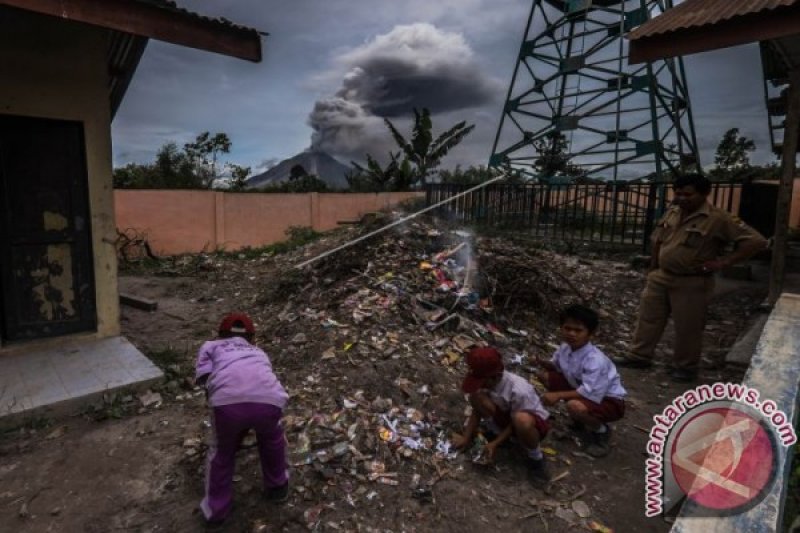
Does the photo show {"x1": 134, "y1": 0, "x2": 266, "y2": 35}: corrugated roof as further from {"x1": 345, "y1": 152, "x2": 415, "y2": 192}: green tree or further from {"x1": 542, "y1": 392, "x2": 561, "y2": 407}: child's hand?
{"x1": 345, "y1": 152, "x2": 415, "y2": 192}: green tree

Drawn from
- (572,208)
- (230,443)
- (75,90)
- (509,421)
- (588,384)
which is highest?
(75,90)

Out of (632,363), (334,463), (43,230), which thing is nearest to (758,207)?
(632,363)

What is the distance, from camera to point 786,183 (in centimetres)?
494

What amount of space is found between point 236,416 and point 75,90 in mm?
3596

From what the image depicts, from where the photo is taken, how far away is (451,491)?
2.60 m

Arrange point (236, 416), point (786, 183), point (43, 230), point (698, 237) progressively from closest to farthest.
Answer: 1. point (236, 416)
2. point (698, 237)
3. point (43, 230)
4. point (786, 183)

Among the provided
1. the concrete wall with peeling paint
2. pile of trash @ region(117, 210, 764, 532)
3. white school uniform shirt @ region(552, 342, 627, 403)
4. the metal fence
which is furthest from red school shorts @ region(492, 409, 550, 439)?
the metal fence

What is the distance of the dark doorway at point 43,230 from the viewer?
12.6ft

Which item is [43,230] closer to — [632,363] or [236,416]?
[236,416]

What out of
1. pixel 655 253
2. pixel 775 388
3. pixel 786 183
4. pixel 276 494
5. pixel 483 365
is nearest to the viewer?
pixel 775 388

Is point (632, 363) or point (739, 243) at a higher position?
point (739, 243)

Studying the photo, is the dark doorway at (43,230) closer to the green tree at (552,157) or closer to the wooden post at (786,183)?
the wooden post at (786,183)

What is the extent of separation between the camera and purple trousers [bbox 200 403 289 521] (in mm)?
2188

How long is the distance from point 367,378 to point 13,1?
3.12 metres
